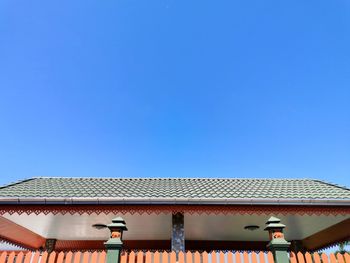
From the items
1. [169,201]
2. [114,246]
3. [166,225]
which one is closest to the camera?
[114,246]

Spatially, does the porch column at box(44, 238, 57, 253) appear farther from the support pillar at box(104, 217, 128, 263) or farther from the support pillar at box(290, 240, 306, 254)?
the support pillar at box(290, 240, 306, 254)

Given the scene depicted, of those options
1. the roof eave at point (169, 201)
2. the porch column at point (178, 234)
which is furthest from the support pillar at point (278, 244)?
the porch column at point (178, 234)

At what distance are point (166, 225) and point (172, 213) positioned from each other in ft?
7.34

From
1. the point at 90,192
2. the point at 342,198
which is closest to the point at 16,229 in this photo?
the point at 90,192

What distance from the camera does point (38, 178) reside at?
10164 mm

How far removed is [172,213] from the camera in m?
6.54

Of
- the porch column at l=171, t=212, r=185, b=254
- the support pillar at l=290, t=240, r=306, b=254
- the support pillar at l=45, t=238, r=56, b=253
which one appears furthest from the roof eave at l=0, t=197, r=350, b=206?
the support pillar at l=45, t=238, r=56, b=253

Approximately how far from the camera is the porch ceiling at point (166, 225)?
7691 millimetres

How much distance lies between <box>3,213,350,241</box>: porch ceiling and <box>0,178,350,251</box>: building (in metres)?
0.03

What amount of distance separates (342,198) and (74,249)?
1034cm

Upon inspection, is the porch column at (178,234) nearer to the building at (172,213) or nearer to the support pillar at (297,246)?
the building at (172,213)

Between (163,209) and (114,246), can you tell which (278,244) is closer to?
(163,209)

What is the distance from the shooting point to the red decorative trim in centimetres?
630

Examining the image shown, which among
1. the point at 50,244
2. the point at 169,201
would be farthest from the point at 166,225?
the point at 50,244
